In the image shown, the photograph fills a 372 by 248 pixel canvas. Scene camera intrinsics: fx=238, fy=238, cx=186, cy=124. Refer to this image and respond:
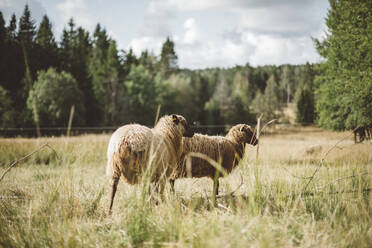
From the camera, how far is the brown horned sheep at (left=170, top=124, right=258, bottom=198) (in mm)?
5398

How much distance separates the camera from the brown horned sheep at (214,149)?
540 centimetres

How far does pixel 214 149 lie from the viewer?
5645mm

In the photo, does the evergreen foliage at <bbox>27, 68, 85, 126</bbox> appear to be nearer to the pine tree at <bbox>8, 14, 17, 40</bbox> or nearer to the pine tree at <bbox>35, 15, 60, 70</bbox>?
the pine tree at <bbox>35, 15, 60, 70</bbox>

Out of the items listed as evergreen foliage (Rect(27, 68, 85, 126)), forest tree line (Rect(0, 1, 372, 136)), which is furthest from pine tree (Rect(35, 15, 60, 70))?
evergreen foliage (Rect(27, 68, 85, 126))

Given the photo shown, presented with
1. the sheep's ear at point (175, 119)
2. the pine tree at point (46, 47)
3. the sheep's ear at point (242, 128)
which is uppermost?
the pine tree at point (46, 47)

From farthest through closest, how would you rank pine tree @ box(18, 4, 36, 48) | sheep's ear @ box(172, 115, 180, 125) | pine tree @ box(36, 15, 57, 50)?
pine tree @ box(36, 15, 57, 50), pine tree @ box(18, 4, 36, 48), sheep's ear @ box(172, 115, 180, 125)

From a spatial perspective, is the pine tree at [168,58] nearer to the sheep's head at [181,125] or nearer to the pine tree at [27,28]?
the pine tree at [27,28]

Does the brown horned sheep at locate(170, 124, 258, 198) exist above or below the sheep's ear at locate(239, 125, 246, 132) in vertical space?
below

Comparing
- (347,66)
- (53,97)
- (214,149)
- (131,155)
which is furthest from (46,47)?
(131,155)

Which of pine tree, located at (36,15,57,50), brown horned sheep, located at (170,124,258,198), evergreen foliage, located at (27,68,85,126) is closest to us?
brown horned sheep, located at (170,124,258,198)

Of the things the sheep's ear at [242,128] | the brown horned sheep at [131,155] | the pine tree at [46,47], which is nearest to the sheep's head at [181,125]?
the brown horned sheep at [131,155]

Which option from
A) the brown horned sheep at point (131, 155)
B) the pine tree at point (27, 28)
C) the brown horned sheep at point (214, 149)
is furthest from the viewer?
the pine tree at point (27, 28)

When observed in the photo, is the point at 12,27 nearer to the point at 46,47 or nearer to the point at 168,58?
the point at 46,47

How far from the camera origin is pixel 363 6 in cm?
899
